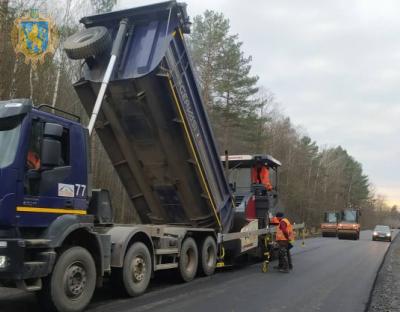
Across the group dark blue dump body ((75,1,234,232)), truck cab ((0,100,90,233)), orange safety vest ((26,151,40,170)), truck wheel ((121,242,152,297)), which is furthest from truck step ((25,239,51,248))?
dark blue dump body ((75,1,234,232))

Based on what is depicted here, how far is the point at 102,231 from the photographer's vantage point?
25.5 ft

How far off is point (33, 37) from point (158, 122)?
9499 millimetres

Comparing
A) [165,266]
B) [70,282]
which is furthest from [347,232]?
[70,282]

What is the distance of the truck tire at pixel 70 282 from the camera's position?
6.29 meters

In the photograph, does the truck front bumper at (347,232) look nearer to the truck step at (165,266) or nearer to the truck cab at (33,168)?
the truck step at (165,266)

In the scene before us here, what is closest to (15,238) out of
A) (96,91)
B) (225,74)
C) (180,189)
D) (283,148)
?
(96,91)

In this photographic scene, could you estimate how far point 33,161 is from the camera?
243 inches

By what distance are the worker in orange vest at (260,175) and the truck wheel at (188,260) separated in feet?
15.8

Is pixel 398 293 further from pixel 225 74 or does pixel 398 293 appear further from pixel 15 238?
pixel 225 74

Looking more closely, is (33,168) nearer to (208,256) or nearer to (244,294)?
(244,294)

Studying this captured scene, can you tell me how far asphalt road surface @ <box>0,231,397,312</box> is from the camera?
7.50 meters

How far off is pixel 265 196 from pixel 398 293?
540 centimetres

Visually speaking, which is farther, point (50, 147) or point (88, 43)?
point (88, 43)

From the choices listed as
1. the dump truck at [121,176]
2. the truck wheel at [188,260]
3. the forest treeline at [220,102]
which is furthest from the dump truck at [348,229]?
the truck wheel at [188,260]
